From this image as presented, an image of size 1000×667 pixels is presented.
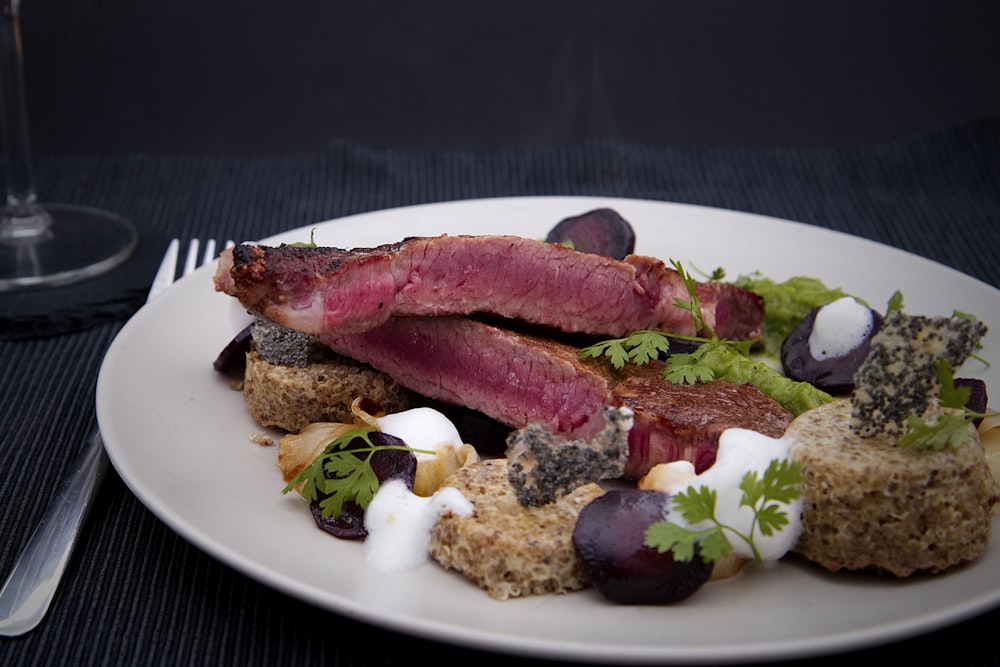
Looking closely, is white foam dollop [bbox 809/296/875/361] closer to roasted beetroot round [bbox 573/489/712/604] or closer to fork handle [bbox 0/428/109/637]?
roasted beetroot round [bbox 573/489/712/604]

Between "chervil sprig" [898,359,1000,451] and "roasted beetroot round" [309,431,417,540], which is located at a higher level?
"chervil sprig" [898,359,1000,451]

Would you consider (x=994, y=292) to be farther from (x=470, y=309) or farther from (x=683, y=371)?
(x=470, y=309)

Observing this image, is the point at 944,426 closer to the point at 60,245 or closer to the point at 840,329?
the point at 840,329

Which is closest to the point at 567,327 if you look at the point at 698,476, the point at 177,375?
the point at 698,476

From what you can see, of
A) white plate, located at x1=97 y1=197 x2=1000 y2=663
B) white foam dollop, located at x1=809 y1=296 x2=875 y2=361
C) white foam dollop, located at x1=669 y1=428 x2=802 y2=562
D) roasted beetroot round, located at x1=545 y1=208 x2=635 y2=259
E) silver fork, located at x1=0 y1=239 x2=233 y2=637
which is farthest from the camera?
roasted beetroot round, located at x1=545 y1=208 x2=635 y2=259

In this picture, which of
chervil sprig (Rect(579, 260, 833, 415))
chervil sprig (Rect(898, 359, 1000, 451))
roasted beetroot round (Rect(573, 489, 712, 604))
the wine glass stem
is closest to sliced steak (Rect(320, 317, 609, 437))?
chervil sprig (Rect(579, 260, 833, 415))

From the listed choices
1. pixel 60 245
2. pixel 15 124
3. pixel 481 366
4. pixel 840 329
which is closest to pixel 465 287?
pixel 481 366
